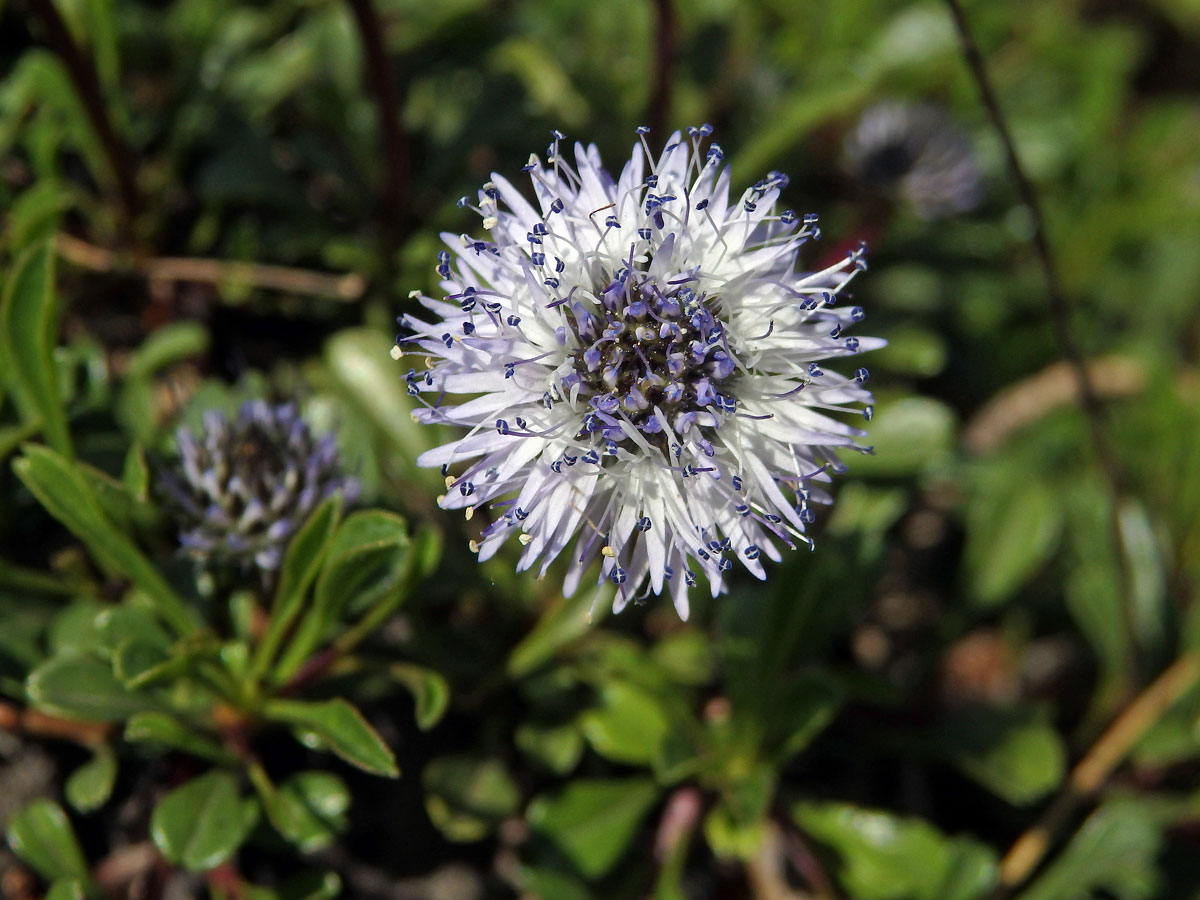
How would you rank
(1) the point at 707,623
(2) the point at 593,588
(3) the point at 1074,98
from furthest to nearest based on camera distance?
(3) the point at 1074,98, (1) the point at 707,623, (2) the point at 593,588

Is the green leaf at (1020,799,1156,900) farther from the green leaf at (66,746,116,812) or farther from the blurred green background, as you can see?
the green leaf at (66,746,116,812)

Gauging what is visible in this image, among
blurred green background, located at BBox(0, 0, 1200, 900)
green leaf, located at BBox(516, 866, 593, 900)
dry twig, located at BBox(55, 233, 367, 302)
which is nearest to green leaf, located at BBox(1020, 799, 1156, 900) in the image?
blurred green background, located at BBox(0, 0, 1200, 900)

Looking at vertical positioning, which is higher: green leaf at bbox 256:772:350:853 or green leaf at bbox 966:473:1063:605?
green leaf at bbox 256:772:350:853

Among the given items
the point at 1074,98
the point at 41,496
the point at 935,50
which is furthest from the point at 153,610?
the point at 1074,98

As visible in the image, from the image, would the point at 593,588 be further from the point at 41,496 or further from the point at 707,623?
the point at 41,496

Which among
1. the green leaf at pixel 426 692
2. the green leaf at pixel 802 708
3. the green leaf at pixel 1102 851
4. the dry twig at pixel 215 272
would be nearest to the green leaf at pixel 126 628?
the green leaf at pixel 426 692

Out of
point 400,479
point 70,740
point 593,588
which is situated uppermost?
point 400,479
